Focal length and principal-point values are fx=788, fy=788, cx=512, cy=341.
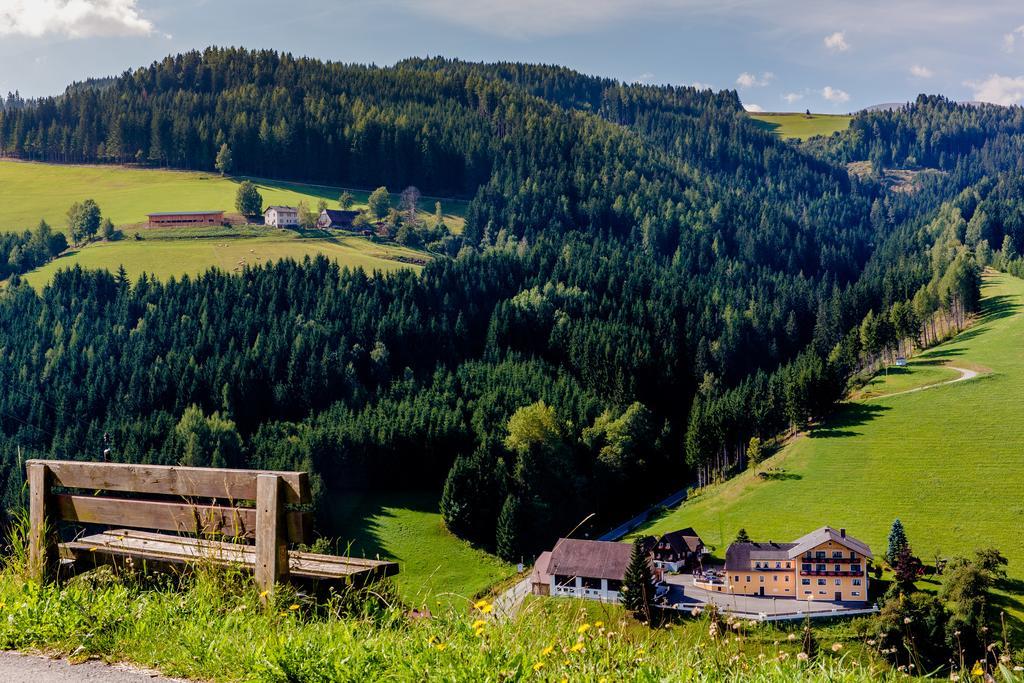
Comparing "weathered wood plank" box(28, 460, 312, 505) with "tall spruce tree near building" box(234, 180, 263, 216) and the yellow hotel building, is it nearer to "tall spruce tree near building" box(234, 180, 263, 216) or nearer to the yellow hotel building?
the yellow hotel building

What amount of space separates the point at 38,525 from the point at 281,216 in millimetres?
133234

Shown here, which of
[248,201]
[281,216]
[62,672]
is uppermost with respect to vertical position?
[248,201]

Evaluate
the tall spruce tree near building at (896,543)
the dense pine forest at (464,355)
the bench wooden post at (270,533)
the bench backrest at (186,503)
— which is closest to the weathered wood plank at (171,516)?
the bench backrest at (186,503)

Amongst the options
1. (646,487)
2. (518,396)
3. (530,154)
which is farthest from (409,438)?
(530,154)

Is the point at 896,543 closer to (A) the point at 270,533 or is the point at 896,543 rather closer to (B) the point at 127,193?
(A) the point at 270,533

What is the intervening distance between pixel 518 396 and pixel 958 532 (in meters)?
43.6

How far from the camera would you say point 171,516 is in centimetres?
768

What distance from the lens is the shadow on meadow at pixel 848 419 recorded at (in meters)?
84.7

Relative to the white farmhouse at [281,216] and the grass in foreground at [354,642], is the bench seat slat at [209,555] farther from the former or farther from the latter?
the white farmhouse at [281,216]

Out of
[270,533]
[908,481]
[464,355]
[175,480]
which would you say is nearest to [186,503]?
[175,480]

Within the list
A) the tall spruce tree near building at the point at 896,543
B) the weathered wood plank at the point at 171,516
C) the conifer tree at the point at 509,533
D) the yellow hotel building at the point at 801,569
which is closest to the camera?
the weathered wood plank at the point at 171,516

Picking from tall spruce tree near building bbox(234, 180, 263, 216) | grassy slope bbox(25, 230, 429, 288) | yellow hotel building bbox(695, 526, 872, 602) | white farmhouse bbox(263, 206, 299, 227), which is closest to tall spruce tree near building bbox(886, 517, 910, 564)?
yellow hotel building bbox(695, 526, 872, 602)

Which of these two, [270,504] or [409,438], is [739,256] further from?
[270,504]

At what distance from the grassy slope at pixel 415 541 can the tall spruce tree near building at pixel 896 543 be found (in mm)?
28622
